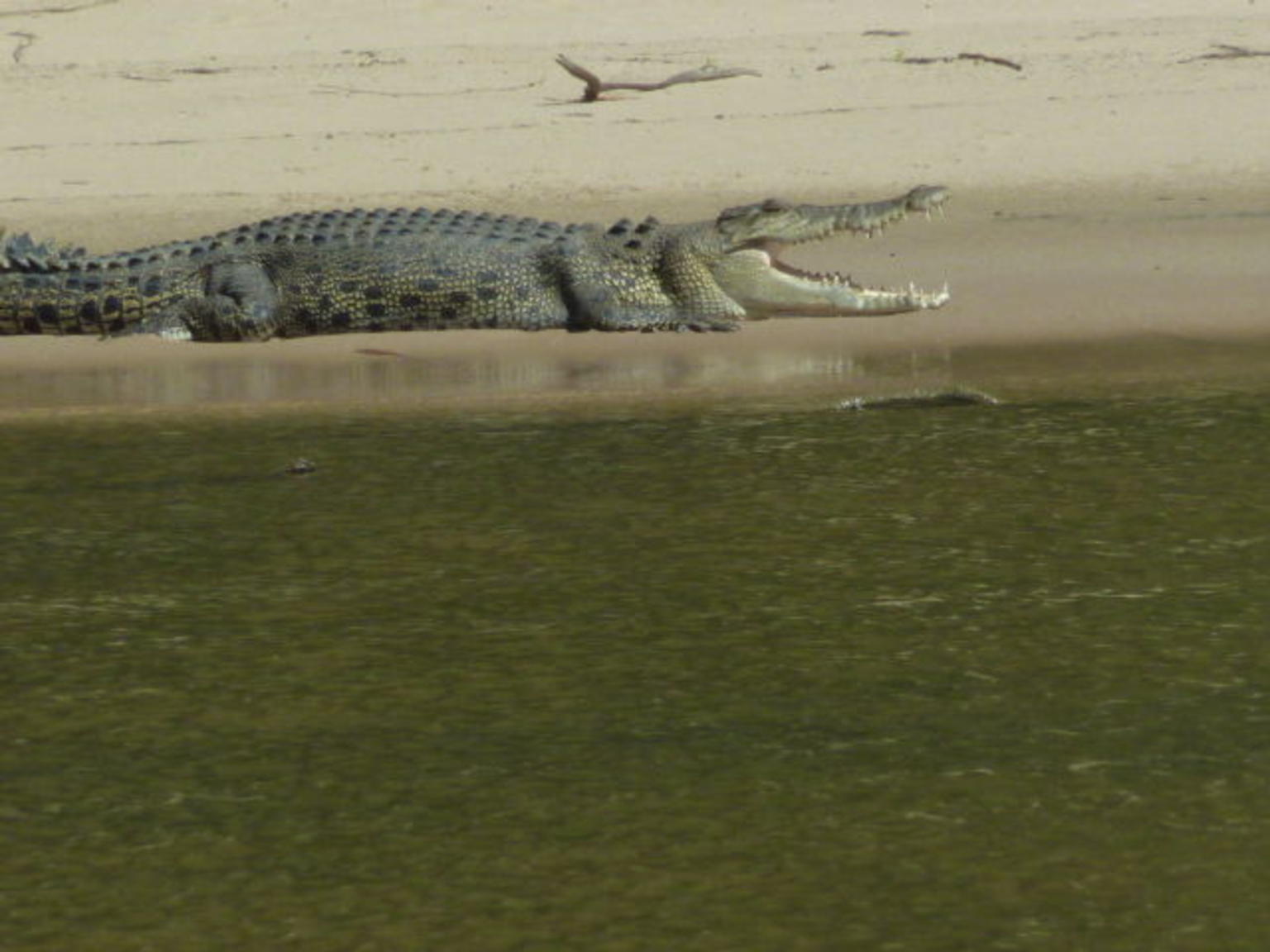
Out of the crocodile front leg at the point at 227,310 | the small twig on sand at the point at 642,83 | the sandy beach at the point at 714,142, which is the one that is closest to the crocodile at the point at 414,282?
the crocodile front leg at the point at 227,310

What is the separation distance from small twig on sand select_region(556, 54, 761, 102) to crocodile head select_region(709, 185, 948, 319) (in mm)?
3466

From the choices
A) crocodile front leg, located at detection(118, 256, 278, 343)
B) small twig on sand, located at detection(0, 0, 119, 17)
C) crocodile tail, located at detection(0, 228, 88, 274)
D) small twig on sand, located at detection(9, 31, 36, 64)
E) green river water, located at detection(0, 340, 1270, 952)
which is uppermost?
small twig on sand, located at detection(0, 0, 119, 17)

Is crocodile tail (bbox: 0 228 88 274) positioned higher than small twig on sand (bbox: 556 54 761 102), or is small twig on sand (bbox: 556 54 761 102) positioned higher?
small twig on sand (bbox: 556 54 761 102)

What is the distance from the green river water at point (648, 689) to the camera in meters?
4.49

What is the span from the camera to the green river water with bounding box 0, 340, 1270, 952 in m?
4.49

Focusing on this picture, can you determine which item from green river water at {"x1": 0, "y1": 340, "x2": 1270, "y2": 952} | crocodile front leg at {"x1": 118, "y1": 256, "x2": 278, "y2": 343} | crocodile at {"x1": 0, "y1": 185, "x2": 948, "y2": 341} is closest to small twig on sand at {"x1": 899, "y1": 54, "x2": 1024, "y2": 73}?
crocodile at {"x1": 0, "y1": 185, "x2": 948, "y2": 341}

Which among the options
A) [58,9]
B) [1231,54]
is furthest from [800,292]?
[58,9]

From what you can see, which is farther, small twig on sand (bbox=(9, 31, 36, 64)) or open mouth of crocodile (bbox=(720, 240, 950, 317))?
small twig on sand (bbox=(9, 31, 36, 64))

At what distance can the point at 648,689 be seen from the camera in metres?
5.81

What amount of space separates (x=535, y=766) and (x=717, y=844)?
64 centimetres

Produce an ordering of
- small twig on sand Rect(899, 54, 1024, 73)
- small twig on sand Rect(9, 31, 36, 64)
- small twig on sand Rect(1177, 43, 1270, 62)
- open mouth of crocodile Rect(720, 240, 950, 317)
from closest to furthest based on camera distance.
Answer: open mouth of crocodile Rect(720, 240, 950, 317) < small twig on sand Rect(1177, 43, 1270, 62) < small twig on sand Rect(899, 54, 1024, 73) < small twig on sand Rect(9, 31, 36, 64)

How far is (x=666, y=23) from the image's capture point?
18.6m

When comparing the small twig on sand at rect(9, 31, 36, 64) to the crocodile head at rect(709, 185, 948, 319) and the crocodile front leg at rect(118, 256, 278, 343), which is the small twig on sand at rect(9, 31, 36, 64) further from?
the crocodile head at rect(709, 185, 948, 319)

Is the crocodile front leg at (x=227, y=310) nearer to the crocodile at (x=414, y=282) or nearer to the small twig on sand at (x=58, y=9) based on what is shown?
the crocodile at (x=414, y=282)
